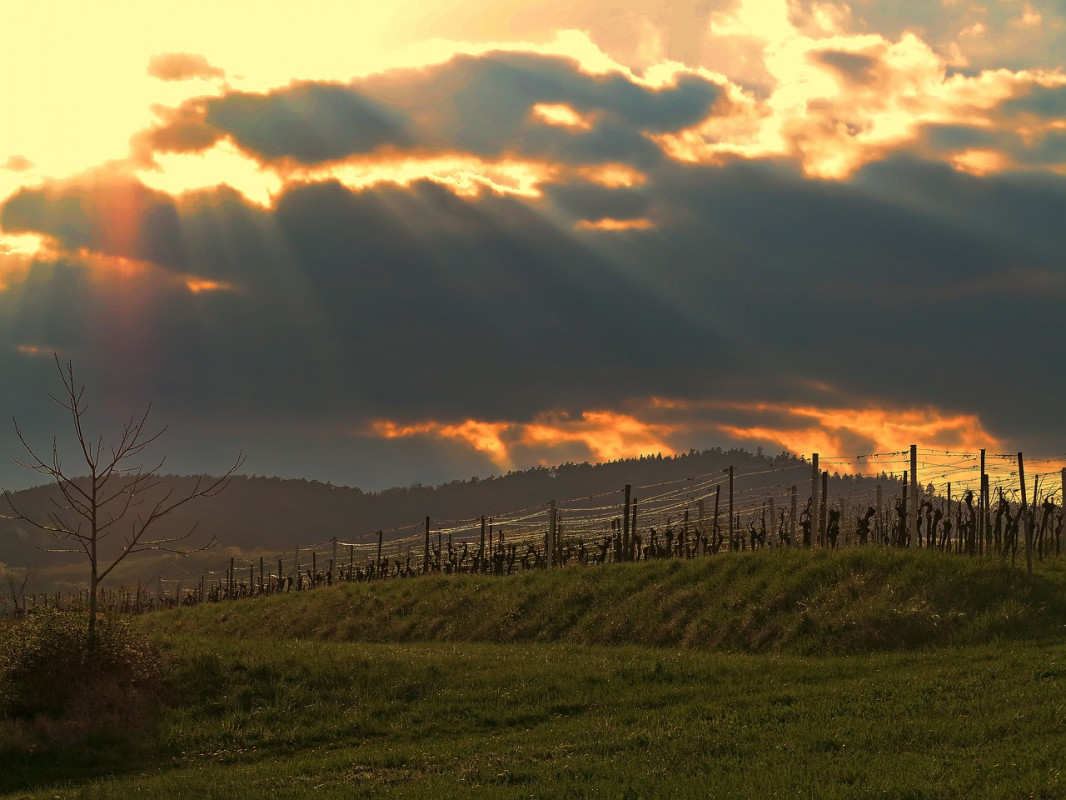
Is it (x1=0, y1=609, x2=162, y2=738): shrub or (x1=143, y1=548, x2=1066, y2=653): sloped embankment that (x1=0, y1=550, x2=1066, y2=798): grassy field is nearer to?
(x1=143, y1=548, x2=1066, y2=653): sloped embankment

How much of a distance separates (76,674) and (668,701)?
9216 millimetres

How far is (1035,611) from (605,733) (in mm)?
10898

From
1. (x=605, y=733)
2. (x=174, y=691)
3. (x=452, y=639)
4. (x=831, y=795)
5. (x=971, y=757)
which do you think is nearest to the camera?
(x=831, y=795)

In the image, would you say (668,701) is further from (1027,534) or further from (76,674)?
(1027,534)

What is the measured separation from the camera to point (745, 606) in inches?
952

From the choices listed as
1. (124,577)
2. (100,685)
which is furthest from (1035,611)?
(124,577)

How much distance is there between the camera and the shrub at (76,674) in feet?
53.2

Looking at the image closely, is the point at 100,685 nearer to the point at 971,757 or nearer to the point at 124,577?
Result: the point at 971,757

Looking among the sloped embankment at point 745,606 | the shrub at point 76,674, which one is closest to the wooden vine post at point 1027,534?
the sloped embankment at point 745,606

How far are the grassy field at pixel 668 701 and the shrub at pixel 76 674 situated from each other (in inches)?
19.6

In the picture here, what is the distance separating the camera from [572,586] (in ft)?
97.4

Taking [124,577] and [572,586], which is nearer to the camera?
[572,586]

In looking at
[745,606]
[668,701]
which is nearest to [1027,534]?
[745,606]

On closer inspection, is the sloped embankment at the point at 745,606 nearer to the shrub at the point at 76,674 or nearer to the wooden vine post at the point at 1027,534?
the wooden vine post at the point at 1027,534
